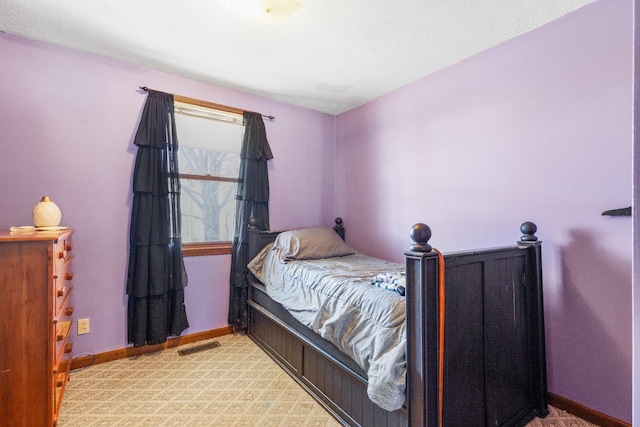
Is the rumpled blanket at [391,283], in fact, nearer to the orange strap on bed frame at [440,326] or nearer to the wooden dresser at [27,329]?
the orange strap on bed frame at [440,326]

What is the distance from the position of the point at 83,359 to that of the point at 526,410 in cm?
302

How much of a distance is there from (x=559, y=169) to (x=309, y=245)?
1863 millimetres

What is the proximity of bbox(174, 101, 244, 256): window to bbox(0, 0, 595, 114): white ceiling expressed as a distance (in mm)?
392

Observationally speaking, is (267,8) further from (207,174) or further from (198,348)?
(198,348)

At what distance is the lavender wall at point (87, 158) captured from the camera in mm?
2084

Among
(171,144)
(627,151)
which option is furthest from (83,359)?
(627,151)

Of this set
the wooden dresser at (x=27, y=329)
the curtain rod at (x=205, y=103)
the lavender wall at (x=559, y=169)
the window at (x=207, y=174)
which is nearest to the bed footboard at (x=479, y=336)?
the lavender wall at (x=559, y=169)

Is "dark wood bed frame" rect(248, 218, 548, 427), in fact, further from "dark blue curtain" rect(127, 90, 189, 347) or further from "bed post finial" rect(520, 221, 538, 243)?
"dark blue curtain" rect(127, 90, 189, 347)

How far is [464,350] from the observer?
53.1 inches

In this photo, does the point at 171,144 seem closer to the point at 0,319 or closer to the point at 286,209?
Answer: the point at 286,209

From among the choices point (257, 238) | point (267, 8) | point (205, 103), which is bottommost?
point (257, 238)

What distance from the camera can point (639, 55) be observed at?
0.43 metres

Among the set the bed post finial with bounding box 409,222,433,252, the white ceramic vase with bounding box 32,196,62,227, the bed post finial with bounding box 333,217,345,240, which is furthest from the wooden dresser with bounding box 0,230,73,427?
the bed post finial with bounding box 333,217,345,240

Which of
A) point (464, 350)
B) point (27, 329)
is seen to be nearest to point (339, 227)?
point (464, 350)
